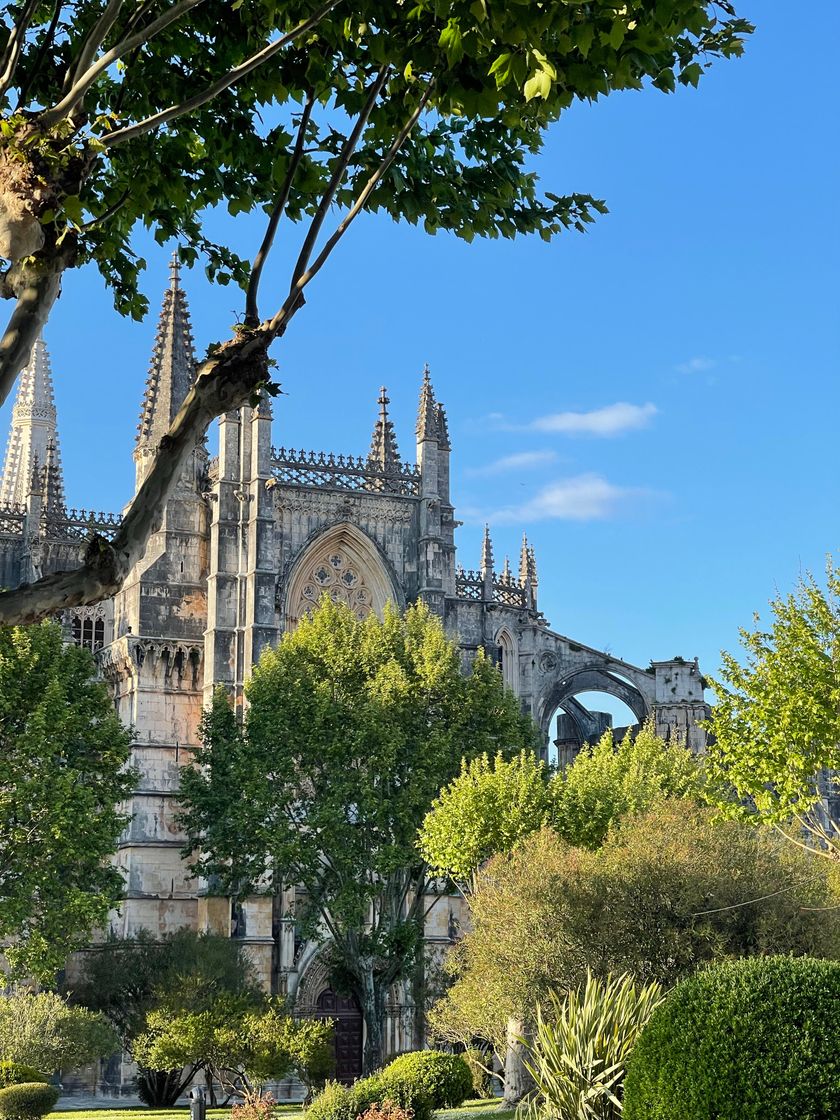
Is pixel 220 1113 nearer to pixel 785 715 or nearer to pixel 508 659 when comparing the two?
pixel 785 715

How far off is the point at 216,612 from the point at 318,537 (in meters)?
4.45

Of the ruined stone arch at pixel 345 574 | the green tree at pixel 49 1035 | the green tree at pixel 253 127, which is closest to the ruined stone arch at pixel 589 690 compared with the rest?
the ruined stone arch at pixel 345 574

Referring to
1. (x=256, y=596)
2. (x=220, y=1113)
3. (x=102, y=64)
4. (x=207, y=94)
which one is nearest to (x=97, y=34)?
(x=102, y=64)

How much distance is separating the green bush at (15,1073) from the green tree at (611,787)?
11.3m

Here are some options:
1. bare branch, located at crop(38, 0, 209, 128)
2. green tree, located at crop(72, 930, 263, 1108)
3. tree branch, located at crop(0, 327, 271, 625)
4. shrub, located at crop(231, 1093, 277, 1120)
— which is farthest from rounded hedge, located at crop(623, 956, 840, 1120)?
green tree, located at crop(72, 930, 263, 1108)

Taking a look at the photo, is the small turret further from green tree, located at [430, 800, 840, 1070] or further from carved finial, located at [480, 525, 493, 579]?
green tree, located at [430, 800, 840, 1070]

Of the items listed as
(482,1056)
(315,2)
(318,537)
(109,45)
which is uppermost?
(318,537)

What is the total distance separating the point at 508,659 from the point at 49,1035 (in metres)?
26.7

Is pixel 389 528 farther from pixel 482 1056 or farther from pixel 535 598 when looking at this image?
pixel 482 1056

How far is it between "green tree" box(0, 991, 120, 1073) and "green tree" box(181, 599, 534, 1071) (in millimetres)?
6578

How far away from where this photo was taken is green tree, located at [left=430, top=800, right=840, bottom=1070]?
2409 cm

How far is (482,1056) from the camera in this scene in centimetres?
3494

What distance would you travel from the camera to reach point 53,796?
30.7 metres

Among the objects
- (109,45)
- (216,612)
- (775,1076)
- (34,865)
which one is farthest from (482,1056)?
(109,45)
